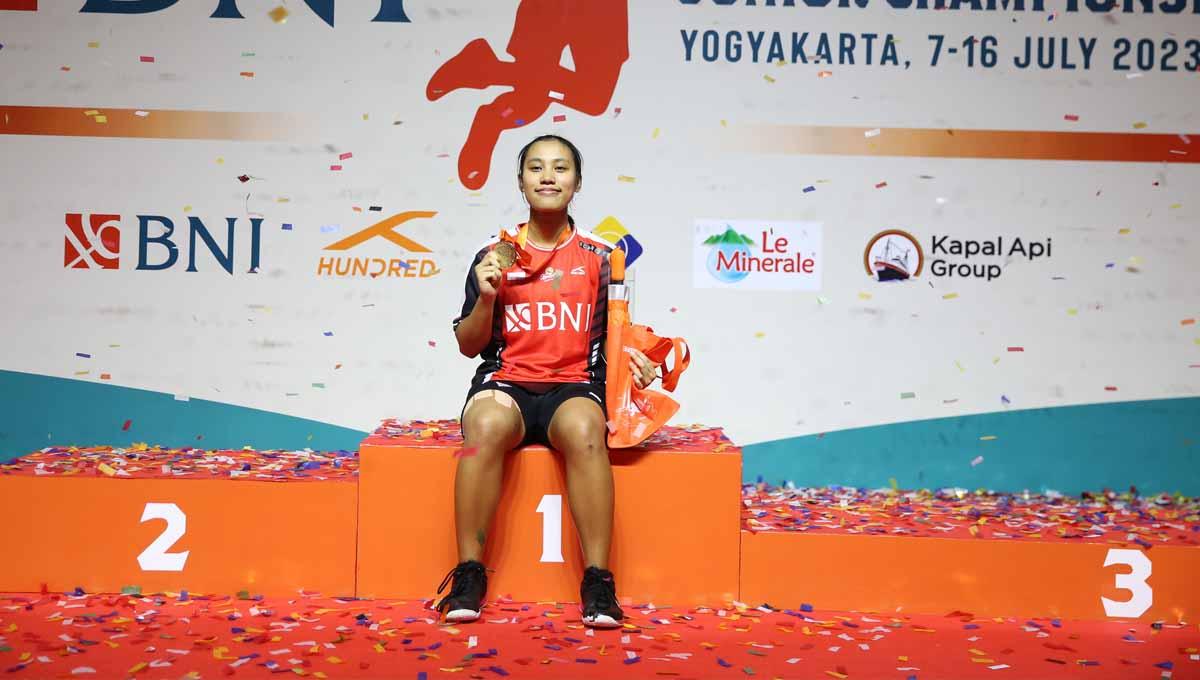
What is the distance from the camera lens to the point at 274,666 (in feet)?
7.68

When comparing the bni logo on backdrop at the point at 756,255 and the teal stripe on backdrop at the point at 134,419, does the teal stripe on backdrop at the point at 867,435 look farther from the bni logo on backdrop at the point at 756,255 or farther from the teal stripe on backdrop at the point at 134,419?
Result: the bni logo on backdrop at the point at 756,255

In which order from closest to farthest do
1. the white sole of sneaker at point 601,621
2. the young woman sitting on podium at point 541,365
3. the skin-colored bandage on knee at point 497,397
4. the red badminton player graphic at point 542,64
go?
1. the white sole of sneaker at point 601,621
2. the young woman sitting on podium at point 541,365
3. the skin-colored bandage on knee at point 497,397
4. the red badminton player graphic at point 542,64

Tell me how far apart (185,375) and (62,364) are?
498 mm

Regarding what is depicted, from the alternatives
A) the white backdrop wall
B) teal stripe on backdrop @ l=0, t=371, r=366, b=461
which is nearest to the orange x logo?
the white backdrop wall

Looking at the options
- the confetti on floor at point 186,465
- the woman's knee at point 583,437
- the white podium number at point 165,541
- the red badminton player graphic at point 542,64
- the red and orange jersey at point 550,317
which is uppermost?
the red badminton player graphic at point 542,64

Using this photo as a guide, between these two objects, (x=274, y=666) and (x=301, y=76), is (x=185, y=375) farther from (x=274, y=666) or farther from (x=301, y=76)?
(x=274, y=666)

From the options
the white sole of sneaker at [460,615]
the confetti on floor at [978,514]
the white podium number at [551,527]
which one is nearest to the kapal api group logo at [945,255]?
the confetti on floor at [978,514]

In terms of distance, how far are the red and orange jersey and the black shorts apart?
0.03 meters

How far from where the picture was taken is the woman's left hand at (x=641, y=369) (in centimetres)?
295

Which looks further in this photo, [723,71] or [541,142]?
[723,71]

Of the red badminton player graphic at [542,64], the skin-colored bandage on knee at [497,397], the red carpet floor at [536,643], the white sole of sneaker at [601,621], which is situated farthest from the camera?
the red badminton player graphic at [542,64]

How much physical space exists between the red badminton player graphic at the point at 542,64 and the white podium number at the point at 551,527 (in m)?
1.88

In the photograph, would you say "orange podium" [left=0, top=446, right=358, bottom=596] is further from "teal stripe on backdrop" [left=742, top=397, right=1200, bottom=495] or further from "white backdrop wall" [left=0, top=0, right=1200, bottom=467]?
"teal stripe on backdrop" [left=742, top=397, right=1200, bottom=495]

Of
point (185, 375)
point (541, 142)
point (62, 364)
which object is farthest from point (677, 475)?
point (62, 364)
